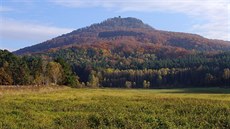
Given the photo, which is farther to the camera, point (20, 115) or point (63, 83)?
point (63, 83)

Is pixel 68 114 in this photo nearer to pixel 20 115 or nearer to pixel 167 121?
pixel 20 115

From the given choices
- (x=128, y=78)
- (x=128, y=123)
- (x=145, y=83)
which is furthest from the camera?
(x=128, y=78)

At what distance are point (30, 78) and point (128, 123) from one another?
7166 centimetres

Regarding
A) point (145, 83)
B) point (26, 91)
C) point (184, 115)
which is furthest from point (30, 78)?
point (184, 115)

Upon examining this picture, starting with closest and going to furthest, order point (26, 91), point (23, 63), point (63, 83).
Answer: point (26, 91) < point (23, 63) < point (63, 83)

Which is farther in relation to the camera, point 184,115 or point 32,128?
point 184,115

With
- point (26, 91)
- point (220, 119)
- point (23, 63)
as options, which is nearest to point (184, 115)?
point (220, 119)

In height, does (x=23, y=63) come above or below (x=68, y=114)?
above

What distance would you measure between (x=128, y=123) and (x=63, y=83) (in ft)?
252

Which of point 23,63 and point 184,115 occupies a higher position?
point 23,63

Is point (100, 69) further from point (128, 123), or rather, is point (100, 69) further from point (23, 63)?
point (128, 123)

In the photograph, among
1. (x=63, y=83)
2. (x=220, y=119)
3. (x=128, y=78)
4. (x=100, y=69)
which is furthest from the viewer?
(x=100, y=69)

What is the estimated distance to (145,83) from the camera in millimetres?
143750

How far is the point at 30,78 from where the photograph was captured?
92.8m
